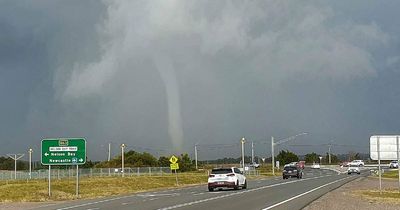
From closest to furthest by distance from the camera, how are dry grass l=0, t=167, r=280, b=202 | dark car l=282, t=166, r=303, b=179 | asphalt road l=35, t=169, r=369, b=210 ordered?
asphalt road l=35, t=169, r=369, b=210 < dry grass l=0, t=167, r=280, b=202 < dark car l=282, t=166, r=303, b=179

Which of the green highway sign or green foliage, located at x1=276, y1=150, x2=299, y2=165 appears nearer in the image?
the green highway sign

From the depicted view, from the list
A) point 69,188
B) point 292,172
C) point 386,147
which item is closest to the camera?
point 386,147

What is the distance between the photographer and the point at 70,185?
52.4m

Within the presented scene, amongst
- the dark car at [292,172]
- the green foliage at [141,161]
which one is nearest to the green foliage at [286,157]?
the green foliage at [141,161]

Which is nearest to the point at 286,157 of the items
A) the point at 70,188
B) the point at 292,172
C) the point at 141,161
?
the point at 141,161

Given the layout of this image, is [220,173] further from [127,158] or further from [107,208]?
[127,158]

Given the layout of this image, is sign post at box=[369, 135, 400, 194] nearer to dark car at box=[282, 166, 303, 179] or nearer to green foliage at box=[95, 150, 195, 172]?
dark car at box=[282, 166, 303, 179]

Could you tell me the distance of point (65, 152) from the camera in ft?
139

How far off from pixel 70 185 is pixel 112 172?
34228 mm

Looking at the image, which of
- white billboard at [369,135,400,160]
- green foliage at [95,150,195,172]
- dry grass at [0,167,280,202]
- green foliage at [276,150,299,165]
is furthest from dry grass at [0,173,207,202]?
green foliage at [276,150,299,165]

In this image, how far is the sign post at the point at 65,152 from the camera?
4212 centimetres

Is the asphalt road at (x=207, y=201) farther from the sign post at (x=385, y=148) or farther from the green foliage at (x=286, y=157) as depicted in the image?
the green foliage at (x=286, y=157)

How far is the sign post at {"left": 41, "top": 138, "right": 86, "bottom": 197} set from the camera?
4212 centimetres

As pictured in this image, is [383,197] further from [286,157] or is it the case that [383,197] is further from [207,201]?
[286,157]
